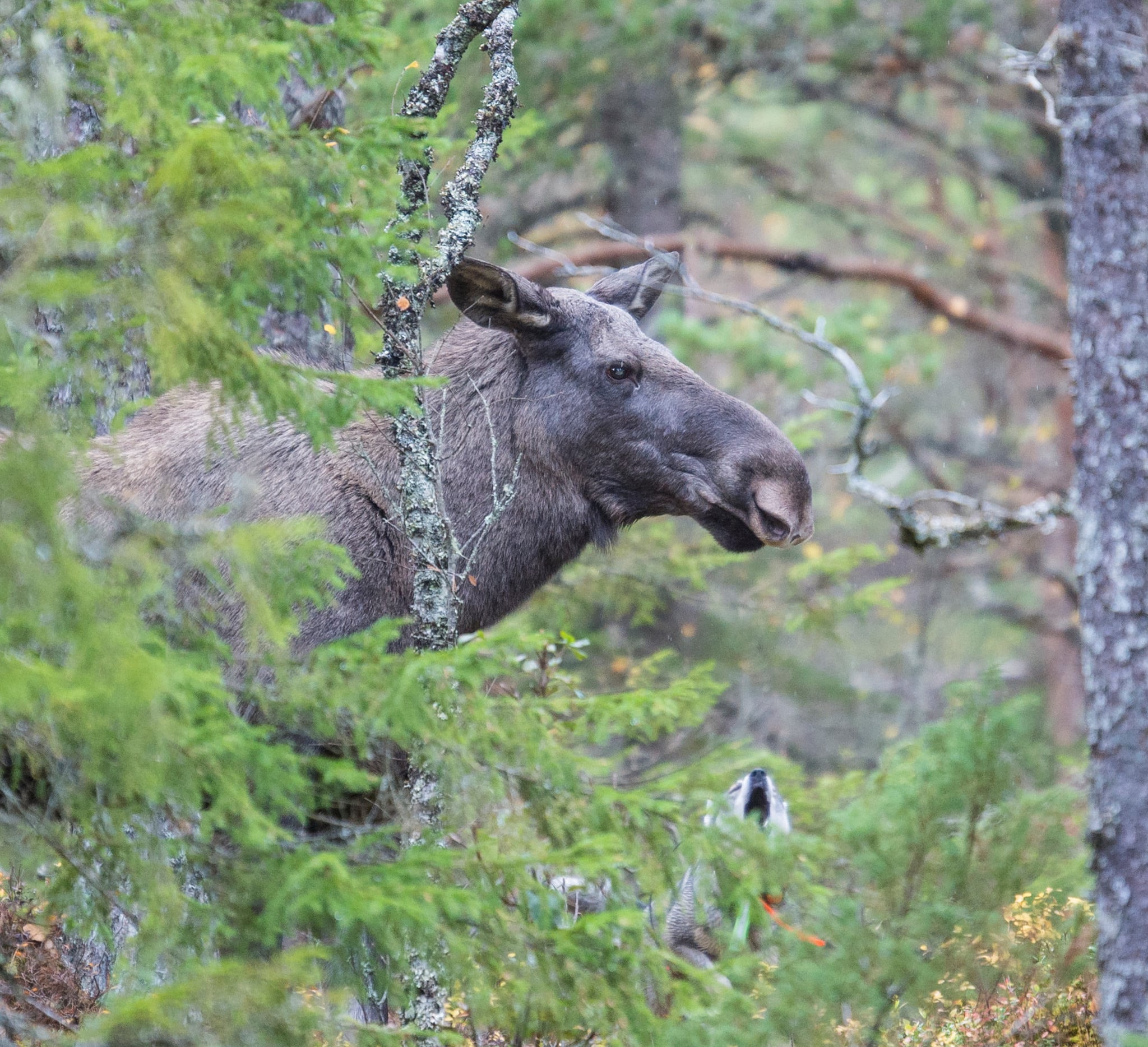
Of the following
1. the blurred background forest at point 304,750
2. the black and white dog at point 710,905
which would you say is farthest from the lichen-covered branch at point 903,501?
the black and white dog at point 710,905

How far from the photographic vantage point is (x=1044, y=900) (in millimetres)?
4789

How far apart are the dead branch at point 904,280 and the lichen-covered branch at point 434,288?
267 inches

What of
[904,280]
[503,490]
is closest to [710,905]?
[503,490]

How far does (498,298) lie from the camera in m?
5.10

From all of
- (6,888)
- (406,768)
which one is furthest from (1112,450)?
(6,888)

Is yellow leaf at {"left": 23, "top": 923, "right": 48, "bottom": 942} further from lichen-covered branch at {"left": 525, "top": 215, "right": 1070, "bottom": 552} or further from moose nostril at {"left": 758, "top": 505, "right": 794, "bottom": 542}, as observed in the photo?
lichen-covered branch at {"left": 525, "top": 215, "right": 1070, "bottom": 552}

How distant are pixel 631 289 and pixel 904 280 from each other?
7524 millimetres

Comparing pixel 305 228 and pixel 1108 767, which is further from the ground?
pixel 305 228

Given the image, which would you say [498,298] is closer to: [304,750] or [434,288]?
[434,288]

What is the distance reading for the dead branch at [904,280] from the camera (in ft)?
40.8

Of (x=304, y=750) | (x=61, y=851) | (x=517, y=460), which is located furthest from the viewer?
(x=517, y=460)

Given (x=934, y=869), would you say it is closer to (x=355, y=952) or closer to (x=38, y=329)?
(x=355, y=952)

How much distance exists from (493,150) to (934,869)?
309cm

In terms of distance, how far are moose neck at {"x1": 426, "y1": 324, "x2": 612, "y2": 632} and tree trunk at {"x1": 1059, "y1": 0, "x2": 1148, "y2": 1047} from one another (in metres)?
2.34
